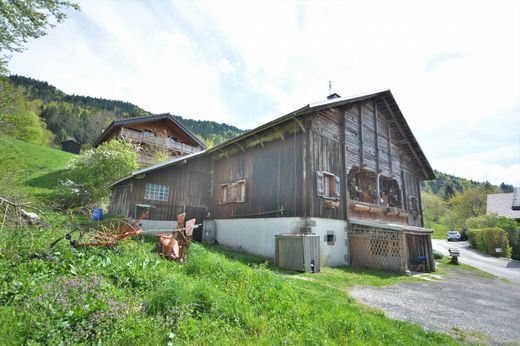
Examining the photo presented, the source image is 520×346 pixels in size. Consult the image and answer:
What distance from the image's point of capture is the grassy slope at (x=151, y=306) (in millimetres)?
3652

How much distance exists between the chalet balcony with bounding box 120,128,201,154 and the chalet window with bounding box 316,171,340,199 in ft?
67.3

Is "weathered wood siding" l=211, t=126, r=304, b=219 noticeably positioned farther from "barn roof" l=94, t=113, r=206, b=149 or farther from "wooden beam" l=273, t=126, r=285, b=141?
"barn roof" l=94, t=113, r=206, b=149

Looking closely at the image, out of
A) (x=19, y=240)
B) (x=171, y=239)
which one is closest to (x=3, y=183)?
(x=19, y=240)

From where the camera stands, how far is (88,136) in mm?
57938

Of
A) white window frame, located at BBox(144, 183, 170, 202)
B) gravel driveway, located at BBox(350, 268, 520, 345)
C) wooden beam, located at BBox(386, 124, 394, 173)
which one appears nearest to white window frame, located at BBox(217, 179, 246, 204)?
white window frame, located at BBox(144, 183, 170, 202)

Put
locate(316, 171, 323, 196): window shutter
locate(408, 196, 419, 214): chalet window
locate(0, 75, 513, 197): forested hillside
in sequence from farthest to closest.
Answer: locate(0, 75, 513, 197): forested hillside, locate(408, 196, 419, 214): chalet window, locate(316, 171, 323, 196): window shutter

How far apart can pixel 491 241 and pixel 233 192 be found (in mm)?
26176

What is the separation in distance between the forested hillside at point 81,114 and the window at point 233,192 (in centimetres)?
3069

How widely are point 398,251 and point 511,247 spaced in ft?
65.0

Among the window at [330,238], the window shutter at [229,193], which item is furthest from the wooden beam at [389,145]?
the window shutter at [229,193]

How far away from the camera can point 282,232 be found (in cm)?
1223

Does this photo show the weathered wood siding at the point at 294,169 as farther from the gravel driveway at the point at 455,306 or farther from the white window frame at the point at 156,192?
the gravel driveway at the point at 455,306

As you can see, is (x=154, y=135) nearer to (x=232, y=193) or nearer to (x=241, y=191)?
(x=232, y=193)

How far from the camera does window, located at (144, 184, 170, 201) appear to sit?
1627 centimetres
